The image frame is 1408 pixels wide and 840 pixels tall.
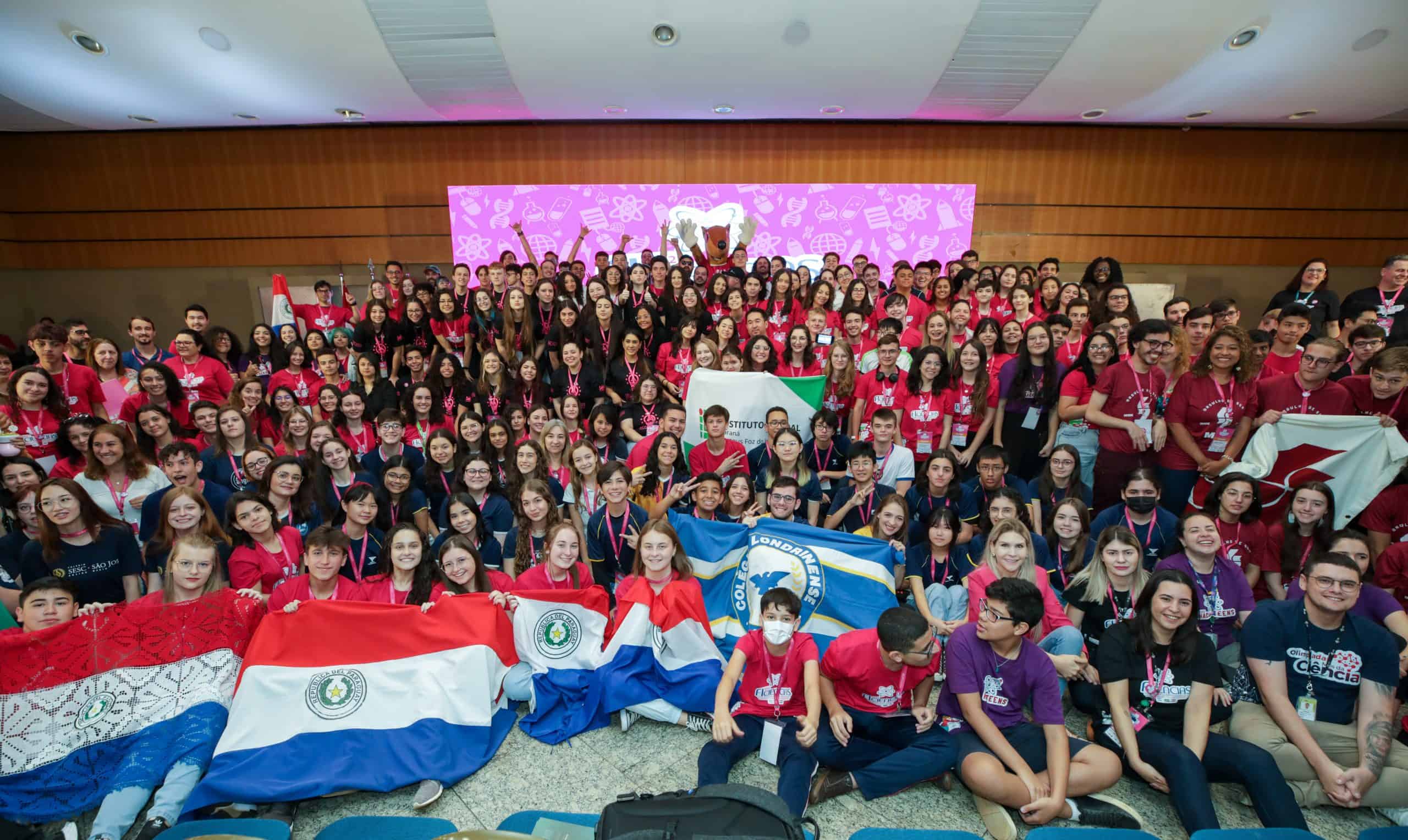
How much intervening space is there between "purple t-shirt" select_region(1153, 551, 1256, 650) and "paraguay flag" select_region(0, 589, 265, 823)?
5.65 metres

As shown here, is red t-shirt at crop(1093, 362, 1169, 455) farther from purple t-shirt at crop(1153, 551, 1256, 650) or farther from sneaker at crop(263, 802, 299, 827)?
sneaker at crop(263, 802, 299, 827)

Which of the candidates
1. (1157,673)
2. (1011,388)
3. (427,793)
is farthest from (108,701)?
(1011,388)

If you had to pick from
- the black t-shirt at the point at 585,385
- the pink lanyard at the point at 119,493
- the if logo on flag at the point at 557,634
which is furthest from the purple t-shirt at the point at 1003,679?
the pink lanyard at the point at 119,493

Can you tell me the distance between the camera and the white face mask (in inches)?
126

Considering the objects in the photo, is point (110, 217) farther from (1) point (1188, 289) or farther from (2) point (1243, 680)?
(1) point (1188, 289)

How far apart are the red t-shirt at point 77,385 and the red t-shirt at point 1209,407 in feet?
32.8

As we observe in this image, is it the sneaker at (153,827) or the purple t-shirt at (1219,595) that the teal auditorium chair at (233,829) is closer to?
the sneaker at (153,827)

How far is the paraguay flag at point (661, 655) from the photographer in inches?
146

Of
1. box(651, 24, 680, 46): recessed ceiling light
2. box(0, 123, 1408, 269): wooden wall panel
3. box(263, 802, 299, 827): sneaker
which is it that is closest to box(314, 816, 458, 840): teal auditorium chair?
box(263, 802, 299, 827): sneaker

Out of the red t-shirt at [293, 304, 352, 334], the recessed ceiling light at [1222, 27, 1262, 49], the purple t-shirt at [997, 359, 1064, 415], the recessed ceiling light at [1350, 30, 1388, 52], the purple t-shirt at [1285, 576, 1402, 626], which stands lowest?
the purple t-shirt at [1285, 576, 1402, 626]

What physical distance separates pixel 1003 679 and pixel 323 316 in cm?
1028

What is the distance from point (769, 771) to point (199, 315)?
8317 mm

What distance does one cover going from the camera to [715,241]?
10.8 m

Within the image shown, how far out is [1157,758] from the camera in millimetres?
3057
